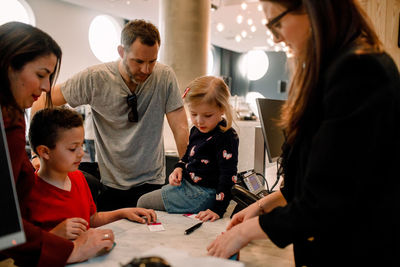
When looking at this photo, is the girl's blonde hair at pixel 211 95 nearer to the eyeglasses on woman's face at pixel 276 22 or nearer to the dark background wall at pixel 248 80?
the eyeglasses on woman's face at pixel 276 22

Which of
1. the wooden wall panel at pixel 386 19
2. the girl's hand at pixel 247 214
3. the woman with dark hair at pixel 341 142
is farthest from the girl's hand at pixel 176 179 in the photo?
the wooden wall panel at pixel 386 19

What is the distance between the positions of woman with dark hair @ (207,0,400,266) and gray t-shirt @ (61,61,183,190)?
4.38 ft

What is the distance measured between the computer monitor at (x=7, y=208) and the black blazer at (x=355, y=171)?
21.6 inches

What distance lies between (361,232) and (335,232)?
5 cm

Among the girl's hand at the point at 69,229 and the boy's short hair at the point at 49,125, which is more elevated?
the boy's short hair at the point at 49,125

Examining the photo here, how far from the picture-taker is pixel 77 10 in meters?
8.69

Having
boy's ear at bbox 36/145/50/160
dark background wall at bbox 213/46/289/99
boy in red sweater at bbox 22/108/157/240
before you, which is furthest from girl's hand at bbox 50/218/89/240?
dark background wall at bbox 213/46/289/99

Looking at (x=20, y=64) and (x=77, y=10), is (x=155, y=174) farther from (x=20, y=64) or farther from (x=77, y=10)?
(x=77, y=10)

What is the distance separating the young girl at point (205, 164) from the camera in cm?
146

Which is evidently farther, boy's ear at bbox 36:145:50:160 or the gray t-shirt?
the gray t-shirt

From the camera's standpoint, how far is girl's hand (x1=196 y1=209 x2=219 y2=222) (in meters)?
1.35

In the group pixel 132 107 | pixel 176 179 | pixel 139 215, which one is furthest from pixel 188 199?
pixel 132 107

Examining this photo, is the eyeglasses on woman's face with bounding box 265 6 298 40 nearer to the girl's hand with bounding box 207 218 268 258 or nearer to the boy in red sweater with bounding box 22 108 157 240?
the girl's hand with bounding box 207 218 268 258

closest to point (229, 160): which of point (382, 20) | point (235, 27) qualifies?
point (382, 20)
